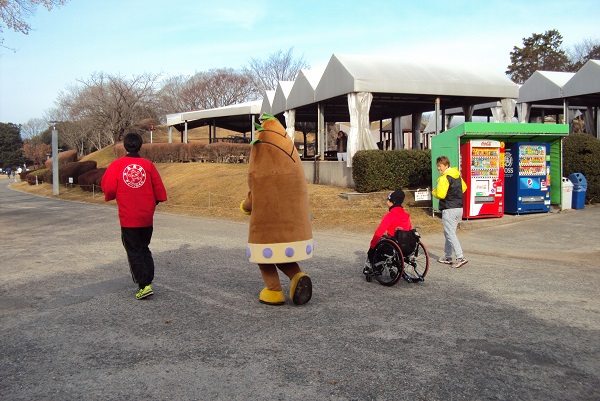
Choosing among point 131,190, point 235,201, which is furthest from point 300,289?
point 235,201

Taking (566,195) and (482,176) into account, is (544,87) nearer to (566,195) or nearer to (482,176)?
(566,195)

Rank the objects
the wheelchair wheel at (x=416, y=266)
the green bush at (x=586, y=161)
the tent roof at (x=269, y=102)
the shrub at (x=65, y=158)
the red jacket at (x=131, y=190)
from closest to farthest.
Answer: the red jacket at (x=131, y=190) < the wheelchair wheel at (x=416, y=266) < the green bush at (x=586, y=161) < the tent roof at (x=269, y=102) < the shrub at (x=65, y=158)

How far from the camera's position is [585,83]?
Result: 2217 centimetres

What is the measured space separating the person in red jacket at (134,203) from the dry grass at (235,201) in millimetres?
7376

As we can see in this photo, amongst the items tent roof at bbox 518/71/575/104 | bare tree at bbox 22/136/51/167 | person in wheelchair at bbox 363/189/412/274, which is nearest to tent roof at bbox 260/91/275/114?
tent roof at bbox 518/71/575/104

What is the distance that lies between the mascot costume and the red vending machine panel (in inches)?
319

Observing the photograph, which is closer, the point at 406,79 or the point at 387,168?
the point at 387,168

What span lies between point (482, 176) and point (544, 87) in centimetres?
1464

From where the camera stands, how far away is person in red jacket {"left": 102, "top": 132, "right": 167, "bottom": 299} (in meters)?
5.65

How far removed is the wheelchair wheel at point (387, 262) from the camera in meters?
6.29

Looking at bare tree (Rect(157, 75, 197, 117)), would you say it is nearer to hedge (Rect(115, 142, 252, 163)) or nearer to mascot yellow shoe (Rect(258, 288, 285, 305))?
hedge (Rect(115, 142, 252, 163))

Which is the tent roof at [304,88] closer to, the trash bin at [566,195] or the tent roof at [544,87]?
the trash bin at [566,195]

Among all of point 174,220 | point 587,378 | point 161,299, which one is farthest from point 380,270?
point 174,220

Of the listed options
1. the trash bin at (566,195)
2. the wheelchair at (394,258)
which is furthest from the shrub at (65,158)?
the wheelchair at (394,258)
